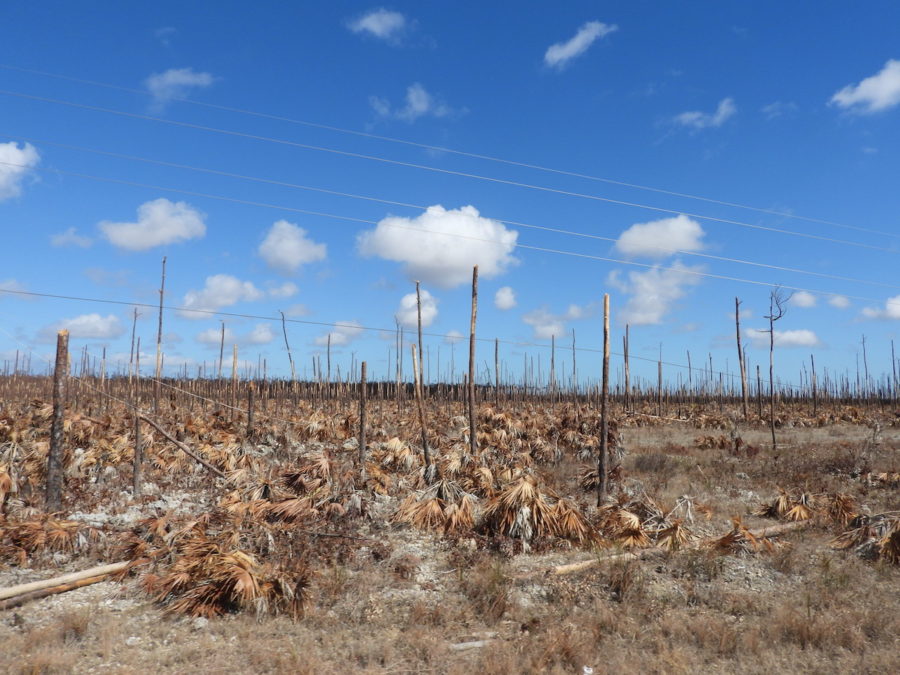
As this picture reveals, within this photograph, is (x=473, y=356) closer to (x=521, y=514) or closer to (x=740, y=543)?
(x=521, y=514)

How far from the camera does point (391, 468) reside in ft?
49.5

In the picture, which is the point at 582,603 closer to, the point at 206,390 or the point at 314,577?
the point at 314,577

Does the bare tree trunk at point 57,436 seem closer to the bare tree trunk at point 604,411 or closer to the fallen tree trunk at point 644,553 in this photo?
the fallen tree trunk at point 644,553

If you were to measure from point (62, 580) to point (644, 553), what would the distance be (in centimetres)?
815

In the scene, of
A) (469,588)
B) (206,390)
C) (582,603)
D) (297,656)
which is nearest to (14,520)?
(297,656)

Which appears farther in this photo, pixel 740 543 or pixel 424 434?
pixel 424 434

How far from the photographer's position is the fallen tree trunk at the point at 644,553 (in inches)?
326

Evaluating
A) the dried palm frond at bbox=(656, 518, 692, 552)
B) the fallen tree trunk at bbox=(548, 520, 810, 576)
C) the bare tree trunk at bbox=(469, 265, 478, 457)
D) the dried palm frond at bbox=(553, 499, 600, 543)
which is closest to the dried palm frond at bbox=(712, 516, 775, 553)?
the fallen tree trunk at bbox=(548, 520, 810, 576)

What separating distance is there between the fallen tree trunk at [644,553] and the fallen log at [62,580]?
19.9 feet

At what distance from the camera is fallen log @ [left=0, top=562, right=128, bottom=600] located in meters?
7.25

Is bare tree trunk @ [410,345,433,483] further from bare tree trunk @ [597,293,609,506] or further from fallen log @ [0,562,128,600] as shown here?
fallen log @ [0,562,128,600]

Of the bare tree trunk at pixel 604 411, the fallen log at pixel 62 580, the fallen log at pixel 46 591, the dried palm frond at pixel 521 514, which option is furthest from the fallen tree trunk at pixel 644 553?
the fallen log at pixel 46 591

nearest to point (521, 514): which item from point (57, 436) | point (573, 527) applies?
point (573, 527)

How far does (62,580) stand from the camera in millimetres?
7723
